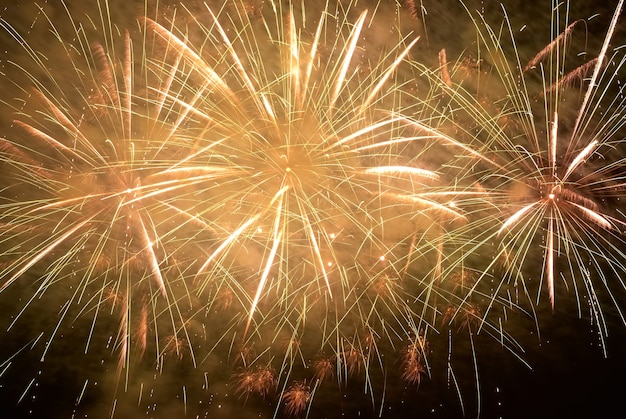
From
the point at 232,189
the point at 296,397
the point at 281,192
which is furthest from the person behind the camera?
the point at 296,397

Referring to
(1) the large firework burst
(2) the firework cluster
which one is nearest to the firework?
(2) the firework cluster

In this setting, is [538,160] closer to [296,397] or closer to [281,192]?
[281,192]

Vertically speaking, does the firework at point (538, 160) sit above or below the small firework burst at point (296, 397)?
above

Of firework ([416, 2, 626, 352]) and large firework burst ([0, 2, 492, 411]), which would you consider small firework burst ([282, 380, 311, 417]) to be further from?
firework ([416, 2, 626, 352])

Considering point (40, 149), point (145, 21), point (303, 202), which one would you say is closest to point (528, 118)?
point (303, 202)

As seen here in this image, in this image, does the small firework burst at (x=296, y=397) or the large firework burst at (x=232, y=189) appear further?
the small firework burst at (x=296, y=397)

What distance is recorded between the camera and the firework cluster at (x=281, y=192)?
3732 millimetres

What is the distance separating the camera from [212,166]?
3.68m

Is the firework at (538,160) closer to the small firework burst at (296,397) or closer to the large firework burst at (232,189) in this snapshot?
the large firework burst at (232,189)

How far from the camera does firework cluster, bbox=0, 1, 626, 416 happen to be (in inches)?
147

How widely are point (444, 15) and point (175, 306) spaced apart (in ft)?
12.7

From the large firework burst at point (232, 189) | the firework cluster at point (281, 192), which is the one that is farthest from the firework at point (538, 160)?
the large firework burst at point (232, 189)

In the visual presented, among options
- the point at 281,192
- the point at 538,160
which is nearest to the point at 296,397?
the point at 281,192

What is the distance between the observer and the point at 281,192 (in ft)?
12.1
